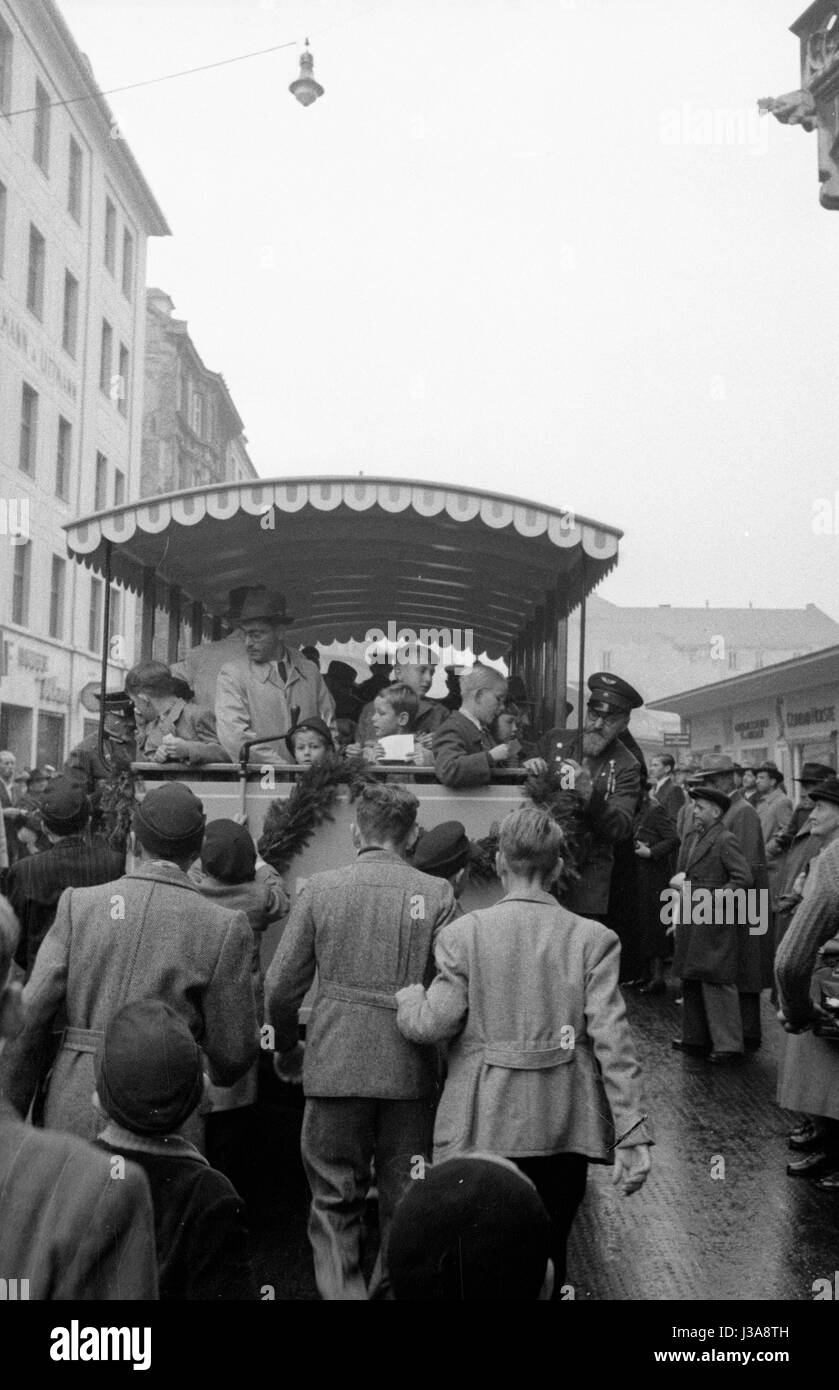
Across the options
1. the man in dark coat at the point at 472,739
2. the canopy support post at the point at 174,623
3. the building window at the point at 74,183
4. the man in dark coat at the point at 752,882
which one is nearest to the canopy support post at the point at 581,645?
the man in dark coat at the point at 472,739

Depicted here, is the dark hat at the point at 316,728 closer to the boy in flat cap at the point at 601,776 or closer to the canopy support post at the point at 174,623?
the boy in flat cap at the point at 601,776

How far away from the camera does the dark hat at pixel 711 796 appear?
9.46 meters

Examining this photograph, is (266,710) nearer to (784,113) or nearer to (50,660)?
(784,113)

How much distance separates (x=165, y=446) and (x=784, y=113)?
138ft

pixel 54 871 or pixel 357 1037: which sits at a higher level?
pixel 54 871

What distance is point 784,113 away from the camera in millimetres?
8258

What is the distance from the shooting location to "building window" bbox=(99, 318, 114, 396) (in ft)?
109

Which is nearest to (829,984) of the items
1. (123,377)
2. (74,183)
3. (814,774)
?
(814,774)

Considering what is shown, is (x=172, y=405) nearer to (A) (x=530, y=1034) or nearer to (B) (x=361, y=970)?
(B) (x=361, y=970)

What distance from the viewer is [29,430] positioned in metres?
27.5

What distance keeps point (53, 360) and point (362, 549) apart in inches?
839

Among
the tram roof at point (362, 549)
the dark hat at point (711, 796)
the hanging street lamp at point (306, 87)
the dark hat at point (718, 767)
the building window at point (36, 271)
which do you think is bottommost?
the dark hat at point (711, 796)

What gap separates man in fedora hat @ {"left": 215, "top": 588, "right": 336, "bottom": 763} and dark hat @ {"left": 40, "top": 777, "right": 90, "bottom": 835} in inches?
43.5

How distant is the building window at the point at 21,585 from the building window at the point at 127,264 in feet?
36.1
